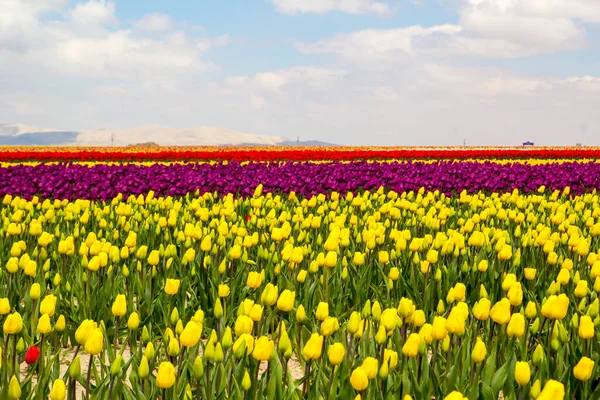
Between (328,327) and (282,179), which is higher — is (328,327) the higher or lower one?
the lower one

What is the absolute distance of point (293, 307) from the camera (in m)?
3.97

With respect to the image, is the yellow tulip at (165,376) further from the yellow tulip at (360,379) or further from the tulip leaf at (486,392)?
the tulip leaf at (486,392)

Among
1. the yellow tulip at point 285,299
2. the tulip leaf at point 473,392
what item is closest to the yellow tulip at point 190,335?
the yellow tulip at point 285,299

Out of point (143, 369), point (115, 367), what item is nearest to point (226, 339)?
point (143, 369)

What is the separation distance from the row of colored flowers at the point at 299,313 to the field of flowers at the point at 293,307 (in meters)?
0.01

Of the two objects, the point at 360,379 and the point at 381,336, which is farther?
the point at 381,336

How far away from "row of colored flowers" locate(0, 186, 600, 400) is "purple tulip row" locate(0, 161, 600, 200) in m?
2.85

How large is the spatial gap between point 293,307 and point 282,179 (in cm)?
807

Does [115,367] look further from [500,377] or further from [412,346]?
[500,377]

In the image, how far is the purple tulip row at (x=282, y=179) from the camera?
11008mm

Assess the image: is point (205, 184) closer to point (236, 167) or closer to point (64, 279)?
point (236, 167)

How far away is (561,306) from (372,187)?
9396 mm

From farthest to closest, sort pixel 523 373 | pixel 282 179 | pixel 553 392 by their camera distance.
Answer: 1. pixel 282 179
2. pixel 523 373
3. pixel 553 392

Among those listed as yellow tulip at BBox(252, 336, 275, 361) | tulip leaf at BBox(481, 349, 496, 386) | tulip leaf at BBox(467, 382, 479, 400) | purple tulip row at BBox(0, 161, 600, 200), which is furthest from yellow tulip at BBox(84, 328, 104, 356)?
purple tulip row at BBox(0, 161, 600, 200)
